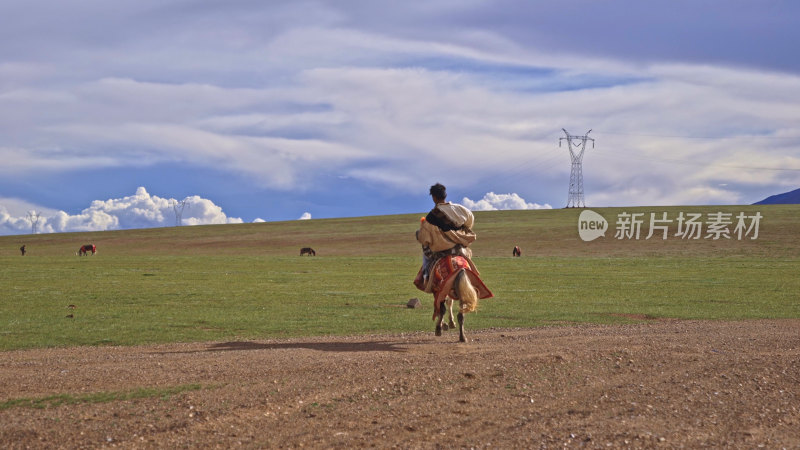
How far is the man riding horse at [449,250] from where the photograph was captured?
1247 centimetres

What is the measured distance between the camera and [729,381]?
902 cm

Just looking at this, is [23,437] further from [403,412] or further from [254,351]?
[254,351]

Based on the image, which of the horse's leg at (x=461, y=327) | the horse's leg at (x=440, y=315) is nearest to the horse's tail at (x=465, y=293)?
the horse's leg at (x=461, y=327)

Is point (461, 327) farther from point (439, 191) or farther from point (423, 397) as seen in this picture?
point (423, 397)

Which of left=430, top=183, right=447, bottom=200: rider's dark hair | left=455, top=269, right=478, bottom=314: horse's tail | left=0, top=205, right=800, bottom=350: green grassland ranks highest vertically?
left=430, top=183, right=447, bottom=200: rider's dark hair

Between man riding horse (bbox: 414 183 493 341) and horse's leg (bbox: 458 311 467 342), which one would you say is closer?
man riding horse (bbox: 414 183 493 341)

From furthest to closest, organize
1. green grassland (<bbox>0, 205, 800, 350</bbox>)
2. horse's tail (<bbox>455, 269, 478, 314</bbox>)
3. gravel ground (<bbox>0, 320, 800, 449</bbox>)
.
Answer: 1. green grassland (<bbox>0, 205, 800, 350</bbox>)
2. horse's tail (<bbox>455, 269, 478, 314</bbox>)
3. gravel ground (<bbox>0, 320, 800, 449</bbox>)

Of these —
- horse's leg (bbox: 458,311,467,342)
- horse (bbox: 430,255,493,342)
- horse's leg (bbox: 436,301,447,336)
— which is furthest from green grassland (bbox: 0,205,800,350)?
horse (bbox: 430,255,493,342)

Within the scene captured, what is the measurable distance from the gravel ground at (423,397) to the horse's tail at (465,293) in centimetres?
73

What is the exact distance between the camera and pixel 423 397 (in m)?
8.20

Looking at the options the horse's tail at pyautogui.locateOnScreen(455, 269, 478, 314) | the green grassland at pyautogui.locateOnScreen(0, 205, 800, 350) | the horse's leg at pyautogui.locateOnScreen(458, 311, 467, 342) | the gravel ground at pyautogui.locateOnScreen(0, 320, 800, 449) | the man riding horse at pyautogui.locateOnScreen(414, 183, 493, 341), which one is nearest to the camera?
the gravel ground at pyautogui.locateOnScreen(0, 320, 800, 449)

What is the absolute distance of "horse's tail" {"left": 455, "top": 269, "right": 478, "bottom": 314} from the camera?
1237 centimetres

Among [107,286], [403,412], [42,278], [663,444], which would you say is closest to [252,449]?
[403,412]

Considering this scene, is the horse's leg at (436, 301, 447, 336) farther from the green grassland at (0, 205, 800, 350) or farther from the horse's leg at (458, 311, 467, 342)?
the green grassland at (0, 205, 800, 350)
